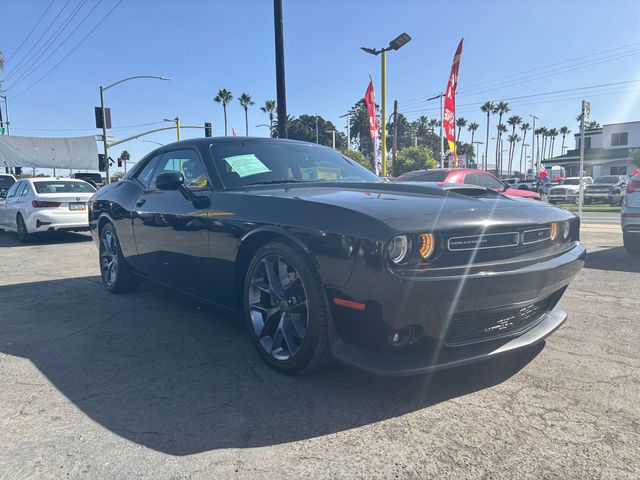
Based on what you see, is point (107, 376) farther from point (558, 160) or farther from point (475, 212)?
point (558, 160)

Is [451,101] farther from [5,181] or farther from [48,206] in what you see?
[5,181]

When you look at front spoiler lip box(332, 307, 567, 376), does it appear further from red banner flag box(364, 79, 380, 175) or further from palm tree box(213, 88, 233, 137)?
palm tree box(213, 88, 233, 137)

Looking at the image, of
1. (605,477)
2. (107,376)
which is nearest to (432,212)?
(605,477)

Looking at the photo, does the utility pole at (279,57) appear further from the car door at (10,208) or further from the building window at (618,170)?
the building window at (618,170)

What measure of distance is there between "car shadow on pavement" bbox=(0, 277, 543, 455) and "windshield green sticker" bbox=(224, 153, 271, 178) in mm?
1015

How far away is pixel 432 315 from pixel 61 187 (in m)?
9.91

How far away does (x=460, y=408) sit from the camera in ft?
7.90

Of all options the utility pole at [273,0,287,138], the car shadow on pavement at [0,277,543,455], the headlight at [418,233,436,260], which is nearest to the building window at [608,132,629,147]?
the utility pole at [273,0,287,138]

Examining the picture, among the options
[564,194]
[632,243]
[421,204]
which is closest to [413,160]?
Answer: [564,194]

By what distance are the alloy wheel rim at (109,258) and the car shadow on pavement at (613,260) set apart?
5690 mm

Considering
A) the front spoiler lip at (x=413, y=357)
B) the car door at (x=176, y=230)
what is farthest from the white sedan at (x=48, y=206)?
the front spoiler lip at (x=413, y=357)

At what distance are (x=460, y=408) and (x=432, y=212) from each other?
3.24ft

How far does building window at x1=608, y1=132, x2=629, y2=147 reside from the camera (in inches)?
1934

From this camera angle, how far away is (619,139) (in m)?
49.7
